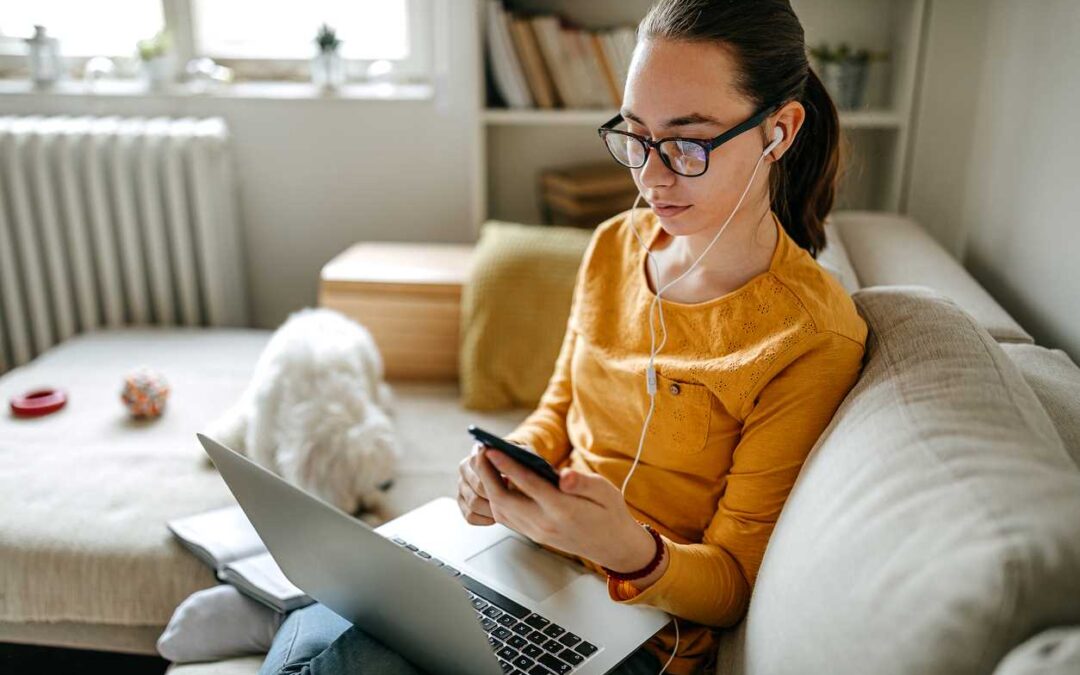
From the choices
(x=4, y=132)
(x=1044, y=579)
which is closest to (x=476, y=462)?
(x=1044, y=579)

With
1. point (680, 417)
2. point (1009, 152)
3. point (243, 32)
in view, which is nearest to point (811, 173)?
point (680, 417)

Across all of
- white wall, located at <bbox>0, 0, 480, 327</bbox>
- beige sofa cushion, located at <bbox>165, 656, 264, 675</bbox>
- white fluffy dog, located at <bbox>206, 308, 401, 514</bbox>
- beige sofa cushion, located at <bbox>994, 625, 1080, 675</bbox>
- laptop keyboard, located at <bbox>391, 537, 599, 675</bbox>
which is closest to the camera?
beige sofa cushion, located at <bbox>994, 625, 1080, 675</bbox>

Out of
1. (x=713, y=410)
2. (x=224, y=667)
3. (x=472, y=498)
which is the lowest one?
(x=224, y=667)

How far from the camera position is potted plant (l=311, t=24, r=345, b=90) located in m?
2.52

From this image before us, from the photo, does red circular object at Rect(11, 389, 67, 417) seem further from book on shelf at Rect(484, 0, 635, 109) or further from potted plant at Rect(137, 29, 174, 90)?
book on shelf at Rect(484, 0, 635, 109)

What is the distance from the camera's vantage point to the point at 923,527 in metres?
0.78

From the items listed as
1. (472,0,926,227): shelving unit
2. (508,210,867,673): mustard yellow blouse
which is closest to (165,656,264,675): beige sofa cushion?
(508,210,867,673): mustard yellow blouse

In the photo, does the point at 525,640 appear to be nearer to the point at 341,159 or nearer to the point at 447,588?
the point at 447,588

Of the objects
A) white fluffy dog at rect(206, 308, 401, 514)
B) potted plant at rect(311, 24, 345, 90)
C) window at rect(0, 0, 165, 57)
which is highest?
window at rect(0, 0, 165, 57)

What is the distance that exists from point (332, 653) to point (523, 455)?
36cm

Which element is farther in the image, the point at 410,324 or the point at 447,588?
the point at 410,324

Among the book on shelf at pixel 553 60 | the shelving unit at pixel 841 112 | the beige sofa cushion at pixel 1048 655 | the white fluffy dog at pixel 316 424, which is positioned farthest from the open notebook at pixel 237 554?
the book on shelf at pixel 553 60

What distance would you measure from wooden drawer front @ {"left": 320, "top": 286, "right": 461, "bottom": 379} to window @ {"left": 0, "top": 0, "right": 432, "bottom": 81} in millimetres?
781

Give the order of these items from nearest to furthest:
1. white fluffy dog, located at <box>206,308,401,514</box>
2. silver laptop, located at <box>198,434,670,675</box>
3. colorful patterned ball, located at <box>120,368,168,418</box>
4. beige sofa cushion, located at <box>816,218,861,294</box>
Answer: silver laptop, located at <box>198,434,670,675</box> < beige sofa cushion, located at <box>816,218,861,294</box> < white fluffy dog, located at <box>206,308,401,514</box> < colorful patterned ball, located at <box>120,368,168,418</box>
